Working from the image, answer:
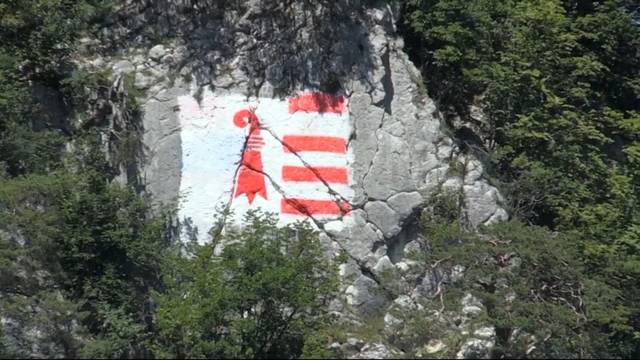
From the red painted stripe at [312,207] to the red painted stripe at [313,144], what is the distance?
0.62 metres

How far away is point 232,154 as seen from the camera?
1453cm

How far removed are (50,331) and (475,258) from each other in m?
4.31

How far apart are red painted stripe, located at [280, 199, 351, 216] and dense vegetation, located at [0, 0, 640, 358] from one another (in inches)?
23.1

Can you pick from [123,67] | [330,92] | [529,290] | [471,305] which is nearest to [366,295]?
[471,305]

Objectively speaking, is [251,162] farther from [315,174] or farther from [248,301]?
[248,301]

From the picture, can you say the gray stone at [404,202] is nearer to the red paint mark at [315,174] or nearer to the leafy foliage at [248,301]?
the red paint mark at [315,174]

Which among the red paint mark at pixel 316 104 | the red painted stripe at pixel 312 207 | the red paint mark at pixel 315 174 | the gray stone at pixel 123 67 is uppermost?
the gray stone at pixel 123 67

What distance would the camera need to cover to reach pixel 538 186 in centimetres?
1494

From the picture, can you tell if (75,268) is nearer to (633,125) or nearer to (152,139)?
(152,139)

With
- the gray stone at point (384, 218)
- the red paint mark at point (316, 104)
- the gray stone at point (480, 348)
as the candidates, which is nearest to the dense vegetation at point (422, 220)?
the gray stone at point (480, 348)

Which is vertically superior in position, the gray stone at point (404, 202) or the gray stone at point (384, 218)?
the gray stone at point (404, 202)

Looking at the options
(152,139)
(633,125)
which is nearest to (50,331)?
(152,139)

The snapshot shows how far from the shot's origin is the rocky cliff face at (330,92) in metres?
14.4

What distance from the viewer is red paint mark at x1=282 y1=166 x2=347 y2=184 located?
14.4m
